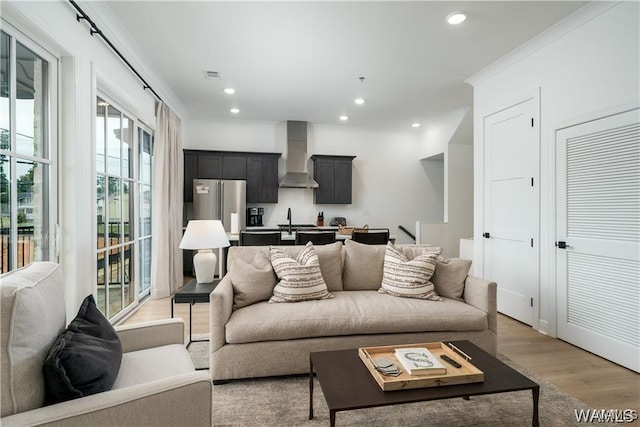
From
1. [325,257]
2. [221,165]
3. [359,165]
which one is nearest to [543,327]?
[325,257]

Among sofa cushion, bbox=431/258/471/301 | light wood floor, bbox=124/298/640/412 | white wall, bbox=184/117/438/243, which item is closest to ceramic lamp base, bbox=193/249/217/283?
light wood floor, bbox=124/298/640/412

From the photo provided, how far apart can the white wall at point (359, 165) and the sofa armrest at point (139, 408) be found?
5.06 m

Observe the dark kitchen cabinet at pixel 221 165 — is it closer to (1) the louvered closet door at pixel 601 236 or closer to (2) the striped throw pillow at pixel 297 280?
(2) the striped throw pillow at pixel 297 280

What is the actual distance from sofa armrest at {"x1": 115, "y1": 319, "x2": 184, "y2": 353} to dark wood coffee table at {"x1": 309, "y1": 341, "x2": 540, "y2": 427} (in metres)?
0.83

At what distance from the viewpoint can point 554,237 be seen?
9.91 ft

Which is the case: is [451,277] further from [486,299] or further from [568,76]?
[568,76]

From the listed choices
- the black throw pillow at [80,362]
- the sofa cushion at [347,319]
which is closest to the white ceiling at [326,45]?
the sofa cushion at [347,319]

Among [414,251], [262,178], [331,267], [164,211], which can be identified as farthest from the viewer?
[262,178]

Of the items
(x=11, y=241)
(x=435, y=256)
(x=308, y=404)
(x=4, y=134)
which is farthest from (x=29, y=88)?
(x=435, y=256)

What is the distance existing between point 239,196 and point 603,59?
492 centimetres

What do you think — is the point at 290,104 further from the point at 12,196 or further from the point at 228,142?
the point at 12,196

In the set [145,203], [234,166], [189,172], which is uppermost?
[234,166]

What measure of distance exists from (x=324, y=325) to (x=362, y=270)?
0.82 m

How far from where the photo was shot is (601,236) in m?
2.63
